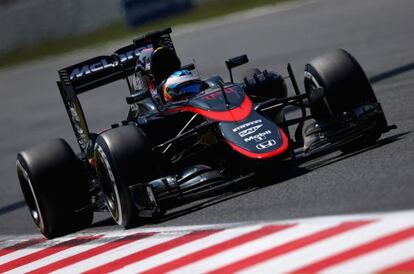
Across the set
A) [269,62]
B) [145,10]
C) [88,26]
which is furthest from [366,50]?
[88,26]

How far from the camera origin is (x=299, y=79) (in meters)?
15.1

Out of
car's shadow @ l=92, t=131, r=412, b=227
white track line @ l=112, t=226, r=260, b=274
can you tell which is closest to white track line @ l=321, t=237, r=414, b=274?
white track line @ l=112, t=226, r=260, b=274

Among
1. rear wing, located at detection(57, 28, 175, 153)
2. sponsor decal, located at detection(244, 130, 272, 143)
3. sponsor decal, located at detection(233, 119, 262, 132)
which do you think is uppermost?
rear wing, located at detection(57, 28, 175, 153)

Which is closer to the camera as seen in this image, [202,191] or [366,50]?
[202,191]

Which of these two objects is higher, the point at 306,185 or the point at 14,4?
the point at 14,4

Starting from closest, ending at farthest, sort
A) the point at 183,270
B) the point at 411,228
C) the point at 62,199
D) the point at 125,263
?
the point at 411,228, the point at 183,270, the point at 125,263, the point at 62,199

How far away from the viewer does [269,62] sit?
17.7 metres

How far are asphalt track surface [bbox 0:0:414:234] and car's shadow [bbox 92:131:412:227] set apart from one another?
0.02 meters

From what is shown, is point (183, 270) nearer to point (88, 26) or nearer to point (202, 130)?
point (202, 130)

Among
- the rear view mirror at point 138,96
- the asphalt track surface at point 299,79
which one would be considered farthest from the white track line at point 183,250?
the rear view mirror at point 138,96

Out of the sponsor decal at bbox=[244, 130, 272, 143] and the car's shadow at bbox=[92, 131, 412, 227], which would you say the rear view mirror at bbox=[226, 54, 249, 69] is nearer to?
the car's shadow at bbox=[92, 131, 412, 227]

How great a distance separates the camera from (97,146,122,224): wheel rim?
8102mm

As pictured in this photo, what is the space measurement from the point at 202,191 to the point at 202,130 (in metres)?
0.52

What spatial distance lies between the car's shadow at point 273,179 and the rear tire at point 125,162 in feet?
0.97
